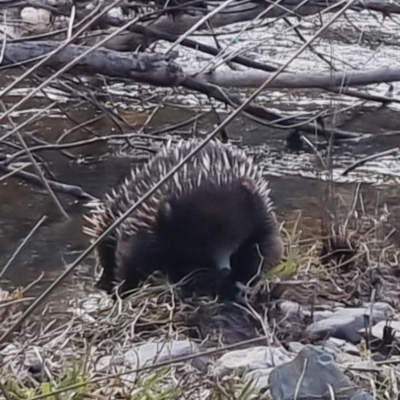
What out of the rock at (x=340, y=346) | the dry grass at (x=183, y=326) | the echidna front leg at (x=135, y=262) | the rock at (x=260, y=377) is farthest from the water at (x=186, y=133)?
the rock at (x=260, y=377)

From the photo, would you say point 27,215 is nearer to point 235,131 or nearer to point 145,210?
point 145,210

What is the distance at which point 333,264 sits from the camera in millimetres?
4414

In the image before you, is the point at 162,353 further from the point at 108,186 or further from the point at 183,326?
the point at 108,186

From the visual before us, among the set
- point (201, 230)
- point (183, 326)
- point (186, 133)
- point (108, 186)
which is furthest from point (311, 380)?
point (186, 133)

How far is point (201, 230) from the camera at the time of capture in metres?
4.23

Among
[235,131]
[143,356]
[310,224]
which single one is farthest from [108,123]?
[143,356]

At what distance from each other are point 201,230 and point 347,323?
0.88 metres

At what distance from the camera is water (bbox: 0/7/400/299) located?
504 cm

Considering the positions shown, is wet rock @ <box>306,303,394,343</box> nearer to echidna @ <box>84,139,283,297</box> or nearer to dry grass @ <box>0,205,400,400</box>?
dry grass @ <box>0,205,400,400</box>

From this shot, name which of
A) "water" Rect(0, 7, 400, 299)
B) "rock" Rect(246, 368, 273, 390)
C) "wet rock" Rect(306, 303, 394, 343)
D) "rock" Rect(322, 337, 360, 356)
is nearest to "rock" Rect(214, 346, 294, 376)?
"rock" Rect(246, 368, 273, 390)

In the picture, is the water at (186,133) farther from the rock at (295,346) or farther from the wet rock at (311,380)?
the wet rock at (311,380)

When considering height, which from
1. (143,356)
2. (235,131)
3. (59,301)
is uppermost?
(143,356)

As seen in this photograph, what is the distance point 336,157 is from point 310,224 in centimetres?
130

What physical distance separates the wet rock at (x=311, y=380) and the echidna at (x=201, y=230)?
137 centimetres
